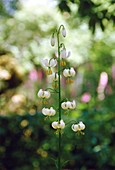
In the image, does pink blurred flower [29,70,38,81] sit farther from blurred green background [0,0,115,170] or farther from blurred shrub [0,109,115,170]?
blurred shrub [0,109,115,170]

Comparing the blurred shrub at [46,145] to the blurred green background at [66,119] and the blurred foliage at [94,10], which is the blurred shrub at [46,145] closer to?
the blurred green background at [66,119]

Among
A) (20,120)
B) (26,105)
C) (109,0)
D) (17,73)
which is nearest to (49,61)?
(109,0)

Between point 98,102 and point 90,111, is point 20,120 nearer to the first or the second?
point 90,111

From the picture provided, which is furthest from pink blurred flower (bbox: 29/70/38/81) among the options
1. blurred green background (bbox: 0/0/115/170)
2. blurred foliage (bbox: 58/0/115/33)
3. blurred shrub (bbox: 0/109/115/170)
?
blurred foliage (bbox: 58/0/115/33)

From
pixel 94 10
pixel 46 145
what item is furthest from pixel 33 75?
pixel 94 10

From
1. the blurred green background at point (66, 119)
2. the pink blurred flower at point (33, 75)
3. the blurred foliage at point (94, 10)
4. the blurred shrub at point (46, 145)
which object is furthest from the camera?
the pink blurred flower at point (33, 75)

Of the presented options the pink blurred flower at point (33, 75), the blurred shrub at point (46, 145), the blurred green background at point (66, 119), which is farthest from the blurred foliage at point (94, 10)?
the pink blurred flower at point (33, 75)

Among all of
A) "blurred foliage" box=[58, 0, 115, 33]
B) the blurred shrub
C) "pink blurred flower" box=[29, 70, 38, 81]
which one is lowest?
the blurred shrub

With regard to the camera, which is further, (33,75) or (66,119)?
(33,75)

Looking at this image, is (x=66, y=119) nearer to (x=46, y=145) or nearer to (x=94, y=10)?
(x=46, y=145)
